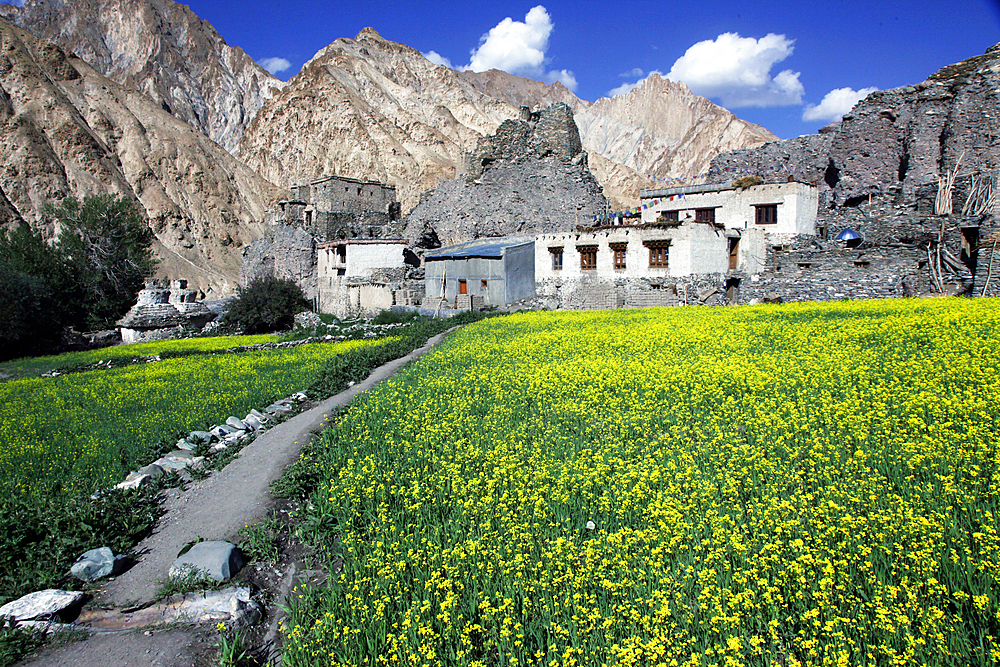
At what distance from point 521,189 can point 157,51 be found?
93.3 meters

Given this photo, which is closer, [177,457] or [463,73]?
[177,457]

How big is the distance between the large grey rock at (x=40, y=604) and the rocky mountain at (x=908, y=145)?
3664cm

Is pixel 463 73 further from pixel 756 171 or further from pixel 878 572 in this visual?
pixel 878 572

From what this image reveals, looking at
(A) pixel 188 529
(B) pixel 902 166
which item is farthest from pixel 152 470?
(B) pixel 902 166

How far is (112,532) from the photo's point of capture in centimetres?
691

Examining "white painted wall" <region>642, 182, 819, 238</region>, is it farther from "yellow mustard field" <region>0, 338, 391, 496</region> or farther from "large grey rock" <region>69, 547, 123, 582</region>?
"large grey rock" <region>69, 547, 123, 582</region>

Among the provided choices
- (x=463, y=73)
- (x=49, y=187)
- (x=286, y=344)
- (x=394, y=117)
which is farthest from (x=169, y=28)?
(x=286, y=344)

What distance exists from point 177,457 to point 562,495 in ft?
23.1

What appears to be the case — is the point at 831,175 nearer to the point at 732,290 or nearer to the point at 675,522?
the point at 732,290

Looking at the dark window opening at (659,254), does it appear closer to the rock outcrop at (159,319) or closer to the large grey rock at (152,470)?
the large grey rock at (152,470)

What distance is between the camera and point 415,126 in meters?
91.9

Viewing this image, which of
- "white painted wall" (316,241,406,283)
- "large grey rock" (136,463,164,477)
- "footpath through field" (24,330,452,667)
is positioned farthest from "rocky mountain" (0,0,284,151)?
"footpath through field" (24,330,452,667)

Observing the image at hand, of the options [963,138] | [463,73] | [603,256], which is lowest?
[603,256]

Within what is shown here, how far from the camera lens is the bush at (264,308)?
34.4 m
